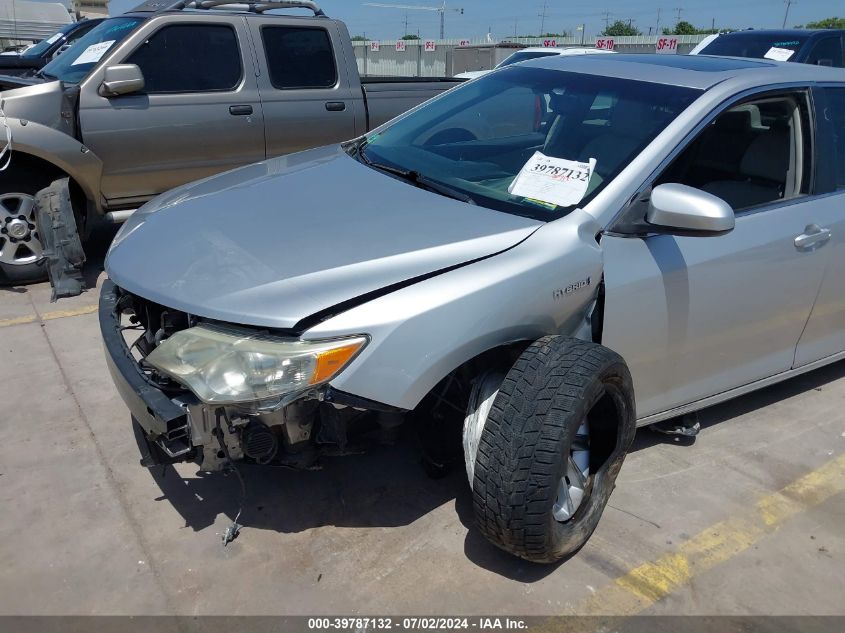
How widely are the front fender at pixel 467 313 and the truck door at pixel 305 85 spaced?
4128mm

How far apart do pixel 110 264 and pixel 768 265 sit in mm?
2726

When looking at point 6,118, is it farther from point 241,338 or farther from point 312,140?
point 241,338

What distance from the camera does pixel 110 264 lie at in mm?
2828

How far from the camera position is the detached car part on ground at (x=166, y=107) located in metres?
5.20

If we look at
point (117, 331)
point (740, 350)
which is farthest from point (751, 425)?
point (117, 331)

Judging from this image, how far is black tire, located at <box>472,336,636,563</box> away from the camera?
7.77 feet

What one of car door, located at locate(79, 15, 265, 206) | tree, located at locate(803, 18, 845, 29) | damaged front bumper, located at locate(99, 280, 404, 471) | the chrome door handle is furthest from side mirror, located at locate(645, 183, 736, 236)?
tree, located at locate(803, 18, 845, 29)

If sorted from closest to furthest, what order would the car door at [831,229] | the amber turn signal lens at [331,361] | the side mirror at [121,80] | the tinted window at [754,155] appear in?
the amber turn signal lens at [331,361] < the tinted window at [754,155] < the car door at [831,229] < the side mirror at [121,80]

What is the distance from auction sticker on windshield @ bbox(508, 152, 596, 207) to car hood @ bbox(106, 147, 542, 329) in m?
0.22

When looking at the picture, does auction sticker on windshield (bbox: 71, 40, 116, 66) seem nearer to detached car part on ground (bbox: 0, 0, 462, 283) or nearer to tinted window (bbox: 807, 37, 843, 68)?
detached car part on ground (bbox: 0, 0, 462, 283)

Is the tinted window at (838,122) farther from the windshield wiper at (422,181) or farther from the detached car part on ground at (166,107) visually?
the detached car part on ground at (166,107)

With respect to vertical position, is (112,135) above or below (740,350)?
above

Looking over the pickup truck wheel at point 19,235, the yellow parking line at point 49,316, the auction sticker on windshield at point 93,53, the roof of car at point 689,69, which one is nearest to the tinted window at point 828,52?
the roof of car at point 689,69

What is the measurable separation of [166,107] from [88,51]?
2.92 feet
